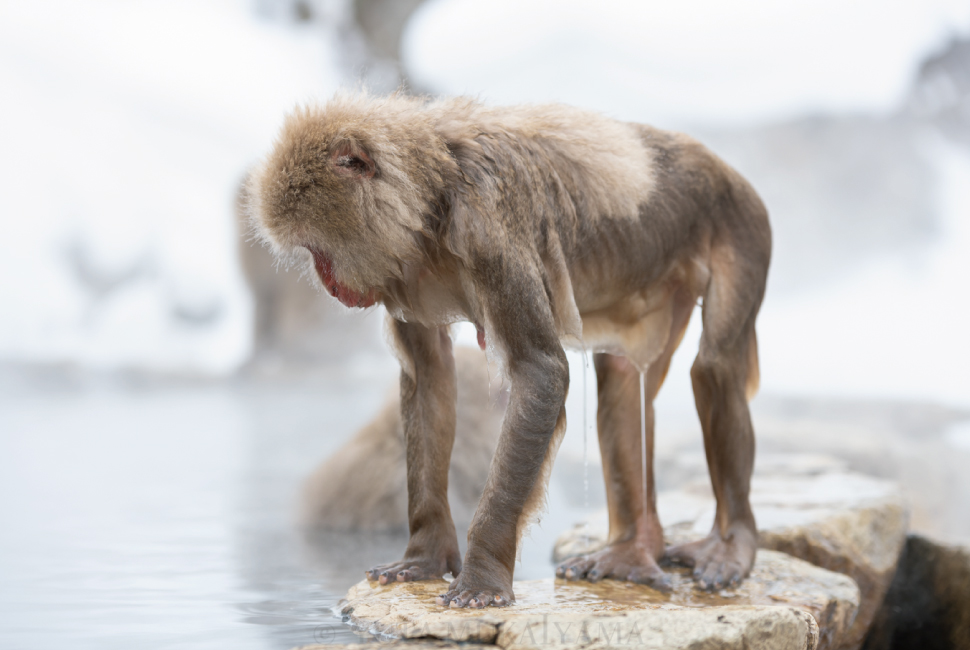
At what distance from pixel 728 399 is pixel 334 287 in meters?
1.32

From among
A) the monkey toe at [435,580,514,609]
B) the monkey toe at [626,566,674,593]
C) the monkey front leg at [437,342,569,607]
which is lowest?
the monkey toe at [626,566,674,593]

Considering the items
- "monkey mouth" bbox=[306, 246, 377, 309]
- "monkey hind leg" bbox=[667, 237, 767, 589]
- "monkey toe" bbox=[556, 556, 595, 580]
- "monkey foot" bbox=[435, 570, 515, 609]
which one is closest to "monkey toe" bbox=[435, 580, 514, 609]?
"monkey foot" bbox=[435, 570, 515, 609]

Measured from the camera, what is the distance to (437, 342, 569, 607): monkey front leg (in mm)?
2176

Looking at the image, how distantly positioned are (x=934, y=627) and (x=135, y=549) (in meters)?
3.16

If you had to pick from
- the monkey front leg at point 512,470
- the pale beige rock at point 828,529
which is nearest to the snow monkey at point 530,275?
the monkey front leg at point 512,470

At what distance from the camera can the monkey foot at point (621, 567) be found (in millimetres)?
2709

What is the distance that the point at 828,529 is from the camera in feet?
11.1

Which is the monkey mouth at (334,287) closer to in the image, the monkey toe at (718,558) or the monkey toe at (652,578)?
the monkey toe at (652,578)

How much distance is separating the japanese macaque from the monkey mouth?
1.61 metres

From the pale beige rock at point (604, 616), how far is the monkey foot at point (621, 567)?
0.06 meters

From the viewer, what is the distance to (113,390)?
10008 mm

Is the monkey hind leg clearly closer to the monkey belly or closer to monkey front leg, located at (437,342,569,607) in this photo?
the monkey belly

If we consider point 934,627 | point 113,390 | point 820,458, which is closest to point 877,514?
point 934,627

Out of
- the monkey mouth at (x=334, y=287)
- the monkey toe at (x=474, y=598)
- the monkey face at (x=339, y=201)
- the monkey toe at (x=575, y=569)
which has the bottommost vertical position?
the monkey toe at (x=575, y=569)
